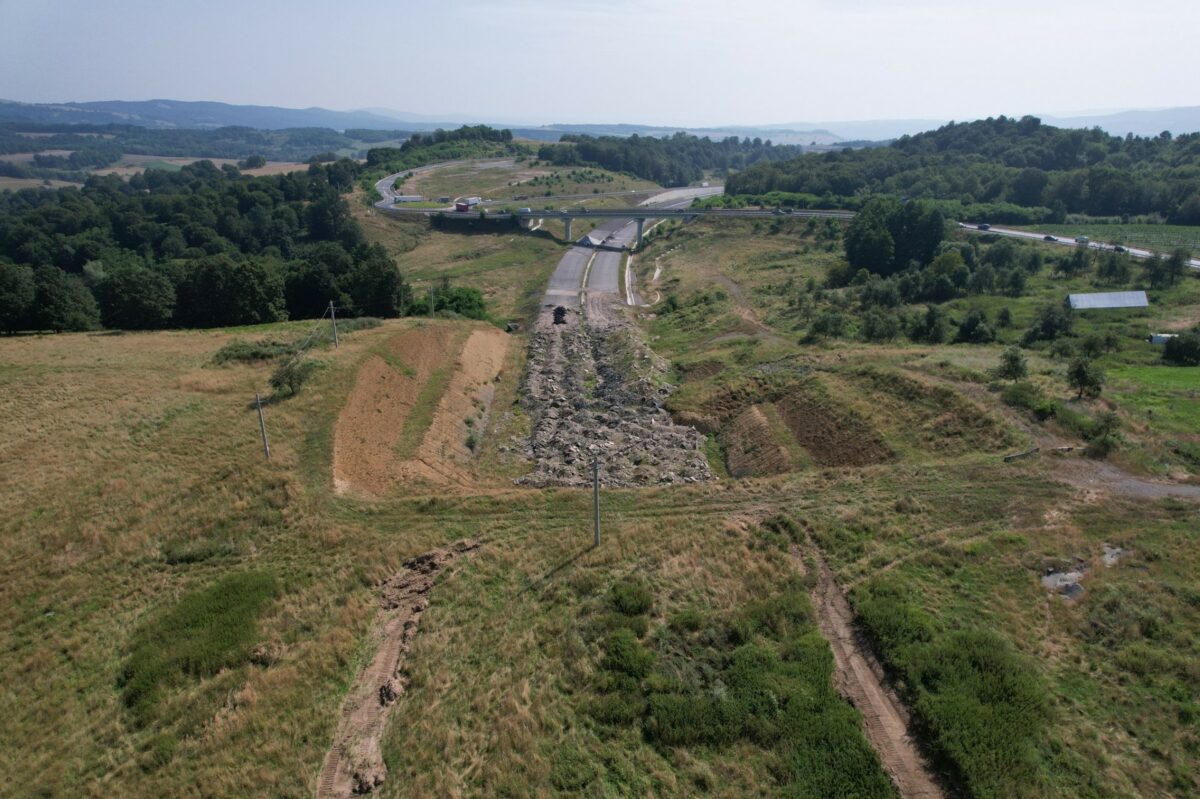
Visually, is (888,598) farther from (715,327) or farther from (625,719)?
(715,327)

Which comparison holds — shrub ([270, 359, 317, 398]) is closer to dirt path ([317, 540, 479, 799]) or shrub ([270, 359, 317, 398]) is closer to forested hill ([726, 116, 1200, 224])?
dirt path ([317, 540, 479, 799])

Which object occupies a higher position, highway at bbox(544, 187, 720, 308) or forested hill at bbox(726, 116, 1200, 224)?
forested hill at bbox(726, 116, 1200, 224)

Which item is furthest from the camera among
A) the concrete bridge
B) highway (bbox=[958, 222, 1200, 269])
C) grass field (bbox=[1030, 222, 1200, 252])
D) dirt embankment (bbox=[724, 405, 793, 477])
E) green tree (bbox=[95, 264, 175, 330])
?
the concrete bridge

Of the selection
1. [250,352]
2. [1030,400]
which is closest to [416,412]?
[250,352]

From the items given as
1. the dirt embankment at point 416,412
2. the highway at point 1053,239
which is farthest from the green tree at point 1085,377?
the highway at point 1053,239

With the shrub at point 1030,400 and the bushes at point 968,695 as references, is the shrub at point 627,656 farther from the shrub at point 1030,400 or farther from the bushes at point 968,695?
the shrub at point 1030,400

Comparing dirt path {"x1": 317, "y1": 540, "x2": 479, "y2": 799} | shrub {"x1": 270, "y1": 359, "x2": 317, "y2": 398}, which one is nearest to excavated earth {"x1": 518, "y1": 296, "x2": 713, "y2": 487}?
dirt path {"x1": 317, "y1": 540, "x2": 479, "y2": 799}
